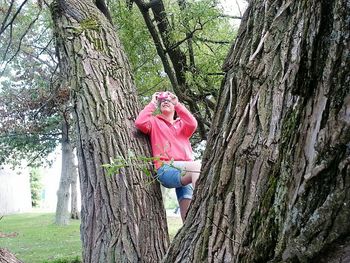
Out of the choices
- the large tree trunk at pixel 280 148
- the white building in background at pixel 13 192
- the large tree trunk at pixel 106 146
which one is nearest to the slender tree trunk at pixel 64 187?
the white building in background at pixel 13 192

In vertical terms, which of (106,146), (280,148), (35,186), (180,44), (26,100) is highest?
(26,100)

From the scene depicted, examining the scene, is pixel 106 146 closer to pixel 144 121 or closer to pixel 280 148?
pixel 144 121

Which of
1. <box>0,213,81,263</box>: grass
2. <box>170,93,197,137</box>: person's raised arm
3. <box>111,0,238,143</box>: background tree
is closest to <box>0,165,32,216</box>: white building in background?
<box>0,213,81,263</box>: grass

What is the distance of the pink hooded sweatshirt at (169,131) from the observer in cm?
309

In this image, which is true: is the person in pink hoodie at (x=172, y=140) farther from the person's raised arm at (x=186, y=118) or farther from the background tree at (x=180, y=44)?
the background tree at (x=180, y=44)

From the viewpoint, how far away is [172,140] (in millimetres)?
3410

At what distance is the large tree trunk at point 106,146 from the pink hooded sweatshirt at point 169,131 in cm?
8

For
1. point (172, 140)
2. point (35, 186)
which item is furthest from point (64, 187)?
point (35, 186)

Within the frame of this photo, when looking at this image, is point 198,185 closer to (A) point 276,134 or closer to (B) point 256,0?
(A) point 276,134

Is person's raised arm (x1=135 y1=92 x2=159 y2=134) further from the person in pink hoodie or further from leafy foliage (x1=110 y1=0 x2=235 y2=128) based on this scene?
leafy foliage (x1=110 y1=0 x2=235 y2=128)

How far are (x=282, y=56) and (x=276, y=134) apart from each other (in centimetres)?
23

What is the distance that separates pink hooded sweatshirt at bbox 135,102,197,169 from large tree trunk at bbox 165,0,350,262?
1495 mm

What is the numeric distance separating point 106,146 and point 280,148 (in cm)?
189

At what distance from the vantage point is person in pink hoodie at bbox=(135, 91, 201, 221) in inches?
119
